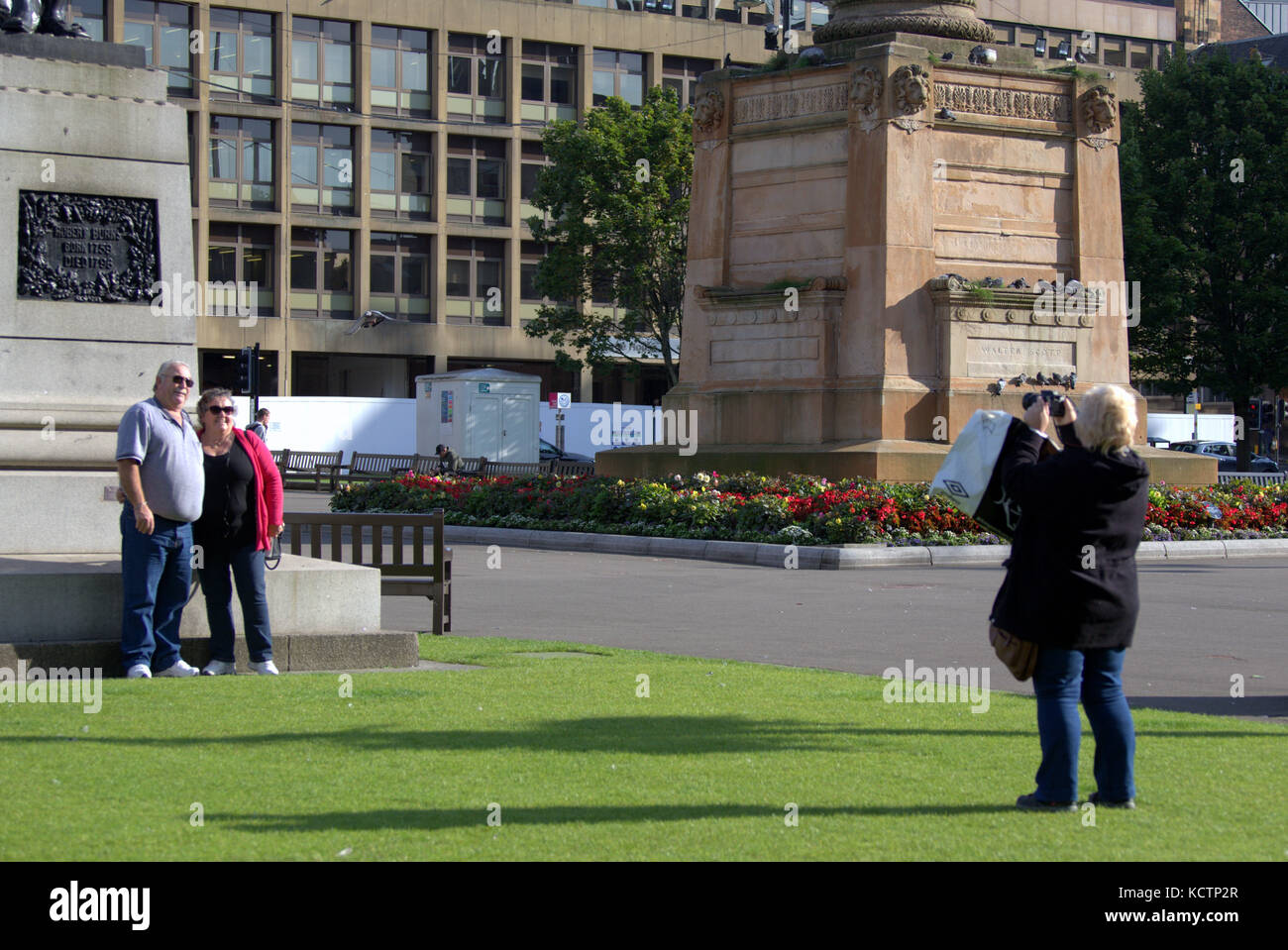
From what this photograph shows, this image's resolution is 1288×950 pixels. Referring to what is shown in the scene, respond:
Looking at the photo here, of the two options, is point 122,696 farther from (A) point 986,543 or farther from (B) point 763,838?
(A) point 986,543

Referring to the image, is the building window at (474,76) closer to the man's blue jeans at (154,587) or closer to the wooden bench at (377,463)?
the wooden bench at (377,463)

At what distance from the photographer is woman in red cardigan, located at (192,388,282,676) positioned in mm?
10250

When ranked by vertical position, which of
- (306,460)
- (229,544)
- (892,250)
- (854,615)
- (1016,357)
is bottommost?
(854,615)

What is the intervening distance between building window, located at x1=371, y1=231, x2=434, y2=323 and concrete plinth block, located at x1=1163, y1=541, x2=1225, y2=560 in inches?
1871

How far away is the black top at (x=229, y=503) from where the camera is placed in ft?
33.7

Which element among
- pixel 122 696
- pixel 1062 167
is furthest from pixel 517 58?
pixel 122 696

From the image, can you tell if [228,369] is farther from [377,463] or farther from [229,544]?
[229,544]

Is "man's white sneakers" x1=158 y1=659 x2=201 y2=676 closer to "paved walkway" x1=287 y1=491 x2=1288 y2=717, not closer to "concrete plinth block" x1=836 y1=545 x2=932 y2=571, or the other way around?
"paved walkway" x1=287 y1=491 x2=1288 y2=717

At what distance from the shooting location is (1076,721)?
22.4 feet

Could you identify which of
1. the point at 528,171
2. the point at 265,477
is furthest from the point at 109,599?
the point at 528,171

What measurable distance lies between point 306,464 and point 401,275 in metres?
16.0

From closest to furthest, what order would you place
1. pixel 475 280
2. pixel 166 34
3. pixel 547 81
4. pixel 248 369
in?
pixel 248 369
pixel 166 34
pixel 475 280
pixel 547 81

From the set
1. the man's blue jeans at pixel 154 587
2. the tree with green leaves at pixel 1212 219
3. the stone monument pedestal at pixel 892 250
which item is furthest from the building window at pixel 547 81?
the man's blue jeans at pixel 154 587

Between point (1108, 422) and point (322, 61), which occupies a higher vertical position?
point (322, 61)
